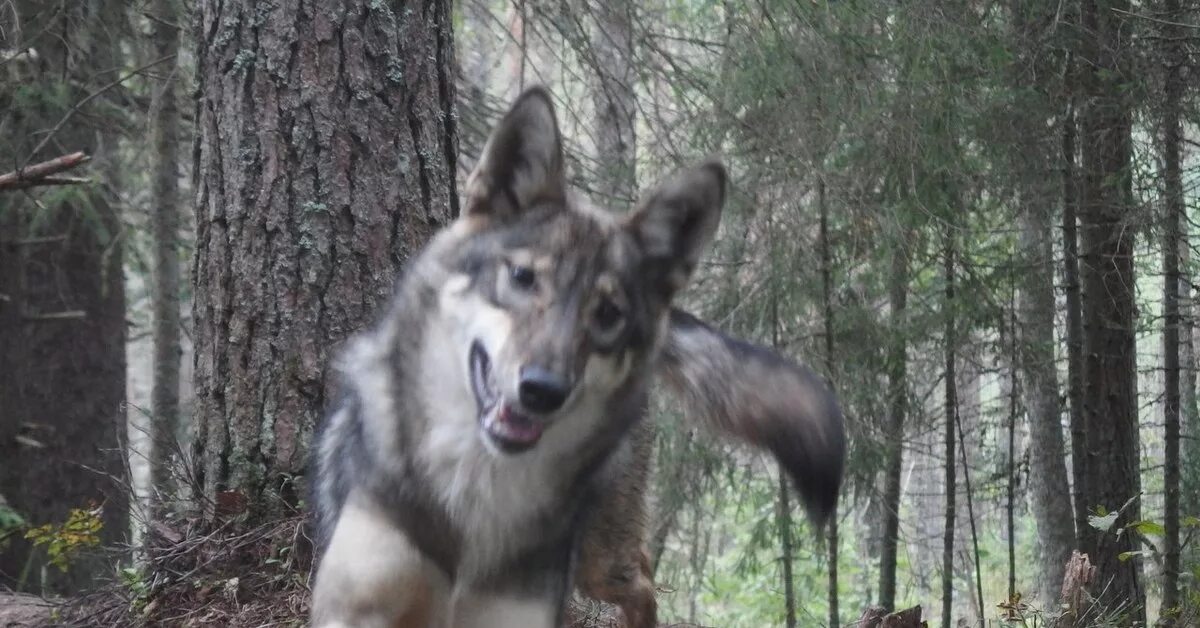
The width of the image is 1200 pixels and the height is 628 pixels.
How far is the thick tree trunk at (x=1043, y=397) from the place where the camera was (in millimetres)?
8484

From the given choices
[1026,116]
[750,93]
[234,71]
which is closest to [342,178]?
[234,71]

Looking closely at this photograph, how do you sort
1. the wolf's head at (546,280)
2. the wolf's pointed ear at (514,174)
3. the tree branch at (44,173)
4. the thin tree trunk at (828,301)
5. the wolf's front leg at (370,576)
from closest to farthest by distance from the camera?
the wolf's head at (546,280), the wolf's front leg at (370,576), the wolf's pointed ear at (514,174), the tree branch at (44,173), the thin tree trunk at (828,301)

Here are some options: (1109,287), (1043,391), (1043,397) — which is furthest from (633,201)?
(1043,397)

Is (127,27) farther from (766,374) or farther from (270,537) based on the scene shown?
(766,374)

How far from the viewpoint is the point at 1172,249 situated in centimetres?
794

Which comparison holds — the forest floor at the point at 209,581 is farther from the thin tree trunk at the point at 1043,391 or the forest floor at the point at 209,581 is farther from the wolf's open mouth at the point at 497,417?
the thin tree trunk at the point at 1043,391

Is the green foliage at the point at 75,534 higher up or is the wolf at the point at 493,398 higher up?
the wolf at the point at 493,398

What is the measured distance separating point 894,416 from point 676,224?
5815 mm

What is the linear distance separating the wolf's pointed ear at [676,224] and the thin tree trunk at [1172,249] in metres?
5.11

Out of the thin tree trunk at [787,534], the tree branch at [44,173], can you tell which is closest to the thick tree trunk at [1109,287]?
the thin tree trunk at [787,534]

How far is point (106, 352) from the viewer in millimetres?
9992

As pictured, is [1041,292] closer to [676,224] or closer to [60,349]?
[676,224]

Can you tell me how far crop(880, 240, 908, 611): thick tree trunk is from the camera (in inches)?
316

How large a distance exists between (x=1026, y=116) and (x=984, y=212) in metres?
0.90
